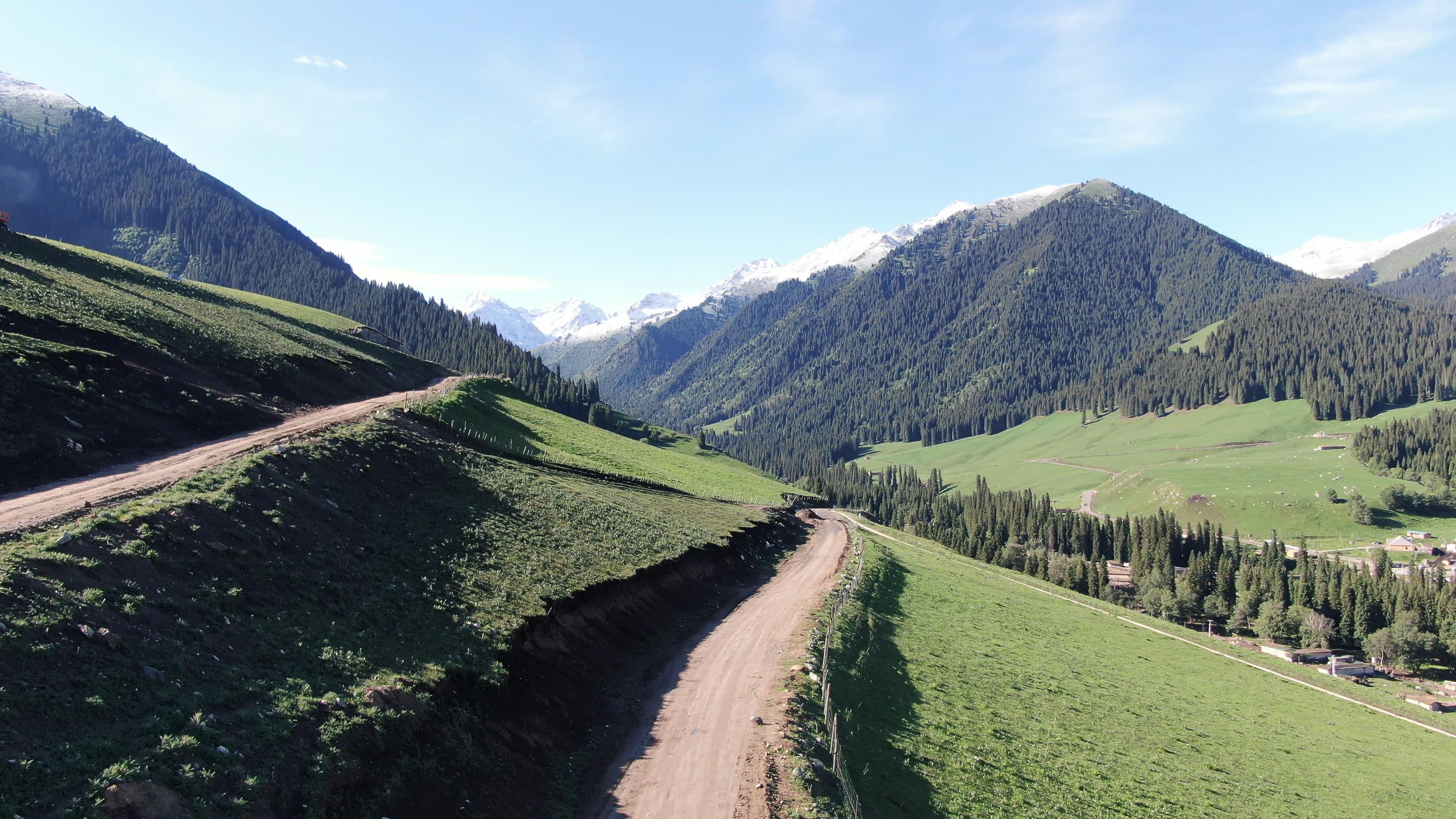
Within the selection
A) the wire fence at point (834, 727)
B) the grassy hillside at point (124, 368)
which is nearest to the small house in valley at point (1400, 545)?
the wire fence at point (834, 727)

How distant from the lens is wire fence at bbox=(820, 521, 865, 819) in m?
20.8

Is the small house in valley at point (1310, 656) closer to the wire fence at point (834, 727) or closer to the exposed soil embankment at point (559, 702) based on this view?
the wire fence at point (834, 727)

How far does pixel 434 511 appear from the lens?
118ft

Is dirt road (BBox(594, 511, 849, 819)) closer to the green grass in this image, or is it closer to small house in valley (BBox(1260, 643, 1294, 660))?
the green grass

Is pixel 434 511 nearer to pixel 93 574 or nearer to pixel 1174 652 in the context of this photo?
pixel 93 574

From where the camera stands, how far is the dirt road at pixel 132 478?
75.5 feet

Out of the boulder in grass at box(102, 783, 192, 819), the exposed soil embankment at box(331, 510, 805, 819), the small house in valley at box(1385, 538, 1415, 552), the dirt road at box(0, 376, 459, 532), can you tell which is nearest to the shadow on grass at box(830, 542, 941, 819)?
the exposed soil embankment at box(331, 510, 805, 819)

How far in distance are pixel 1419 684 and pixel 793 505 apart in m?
85.1

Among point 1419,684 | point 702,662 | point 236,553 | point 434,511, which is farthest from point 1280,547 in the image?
point 236,553

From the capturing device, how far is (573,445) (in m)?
85.8

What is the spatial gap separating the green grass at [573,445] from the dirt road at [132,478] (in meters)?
17.1

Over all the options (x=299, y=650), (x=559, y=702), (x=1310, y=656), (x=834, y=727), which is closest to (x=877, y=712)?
(x=834, y=727)

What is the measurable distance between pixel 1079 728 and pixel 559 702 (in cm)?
2588

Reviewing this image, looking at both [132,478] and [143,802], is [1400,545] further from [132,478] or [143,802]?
[132,478]
